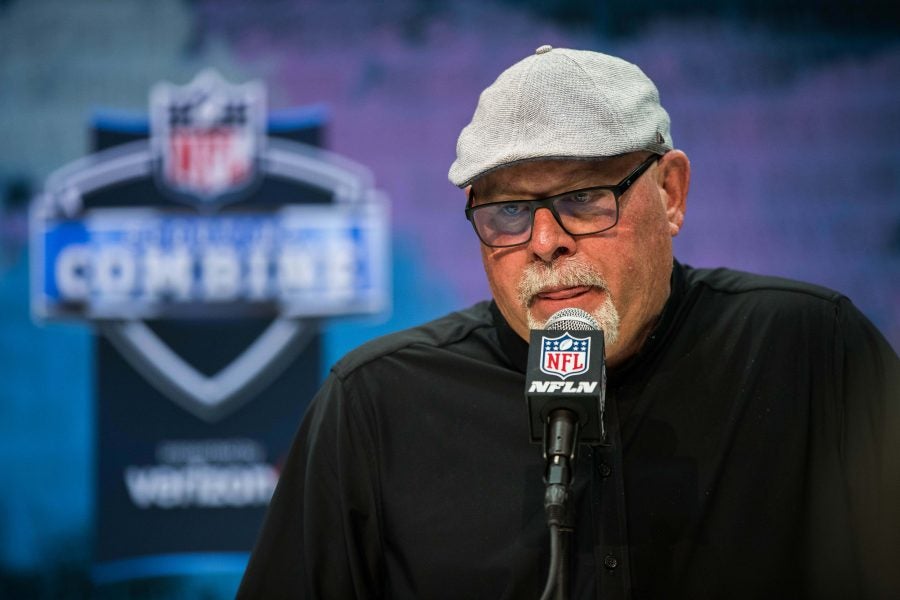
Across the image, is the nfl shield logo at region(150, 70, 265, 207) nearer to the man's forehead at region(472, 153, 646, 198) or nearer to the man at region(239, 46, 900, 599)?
the man at region(239, 46, 900, 599)

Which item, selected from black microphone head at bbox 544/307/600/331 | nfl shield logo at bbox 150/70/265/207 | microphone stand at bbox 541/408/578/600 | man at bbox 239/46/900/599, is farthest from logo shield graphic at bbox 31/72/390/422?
microphone stand at bbox 541/408/578/600

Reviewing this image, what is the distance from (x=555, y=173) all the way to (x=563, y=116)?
0.26 ft

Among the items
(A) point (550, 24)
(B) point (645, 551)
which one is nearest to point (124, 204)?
(A) point (550, 24)

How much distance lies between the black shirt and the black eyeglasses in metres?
0.23

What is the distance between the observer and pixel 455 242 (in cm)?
301

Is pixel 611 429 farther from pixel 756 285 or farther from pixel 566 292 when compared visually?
pixel 756 285

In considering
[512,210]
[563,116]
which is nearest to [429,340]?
[512,210]

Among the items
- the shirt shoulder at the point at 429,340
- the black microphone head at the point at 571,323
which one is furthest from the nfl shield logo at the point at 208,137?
the black microphone head at the point at 571,323

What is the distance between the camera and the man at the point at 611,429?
4.98 feet

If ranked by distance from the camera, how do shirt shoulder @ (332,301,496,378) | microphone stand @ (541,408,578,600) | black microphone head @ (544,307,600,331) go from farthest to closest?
1. shirt shoulder @ (332,301,496,378)
2. black microphone head @ (544,307,600,331)
3. microphone stand @ (541,408,578,600)

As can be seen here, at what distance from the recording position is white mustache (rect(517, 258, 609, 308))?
1.50 m

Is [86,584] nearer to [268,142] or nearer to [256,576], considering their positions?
[268,142]

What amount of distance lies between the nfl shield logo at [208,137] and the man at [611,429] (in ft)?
4.80

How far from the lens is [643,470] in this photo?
1.58 metres
